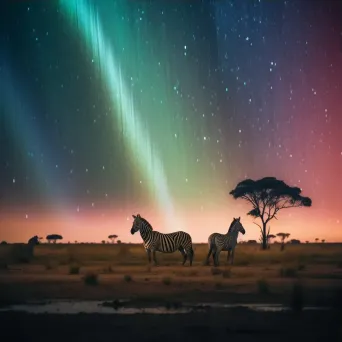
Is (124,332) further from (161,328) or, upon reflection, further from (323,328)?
(323,328)

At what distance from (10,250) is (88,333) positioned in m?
31.3

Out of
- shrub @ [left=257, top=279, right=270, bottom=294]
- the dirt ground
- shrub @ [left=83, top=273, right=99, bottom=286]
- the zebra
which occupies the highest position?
the zebra

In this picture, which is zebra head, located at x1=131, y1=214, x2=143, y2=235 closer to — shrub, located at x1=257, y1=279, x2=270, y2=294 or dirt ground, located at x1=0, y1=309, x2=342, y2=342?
shrub, located at x1=257, y1=279, x2=270, y2=294

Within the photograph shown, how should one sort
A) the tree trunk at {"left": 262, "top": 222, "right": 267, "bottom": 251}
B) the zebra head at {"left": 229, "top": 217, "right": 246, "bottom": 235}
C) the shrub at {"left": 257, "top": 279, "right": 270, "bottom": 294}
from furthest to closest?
1. the tree trunk at {"left": 262, "top": 222, "right": 267, "bottom": 251}
2. the zebra head at {"left": 229, "top": 217, "right": 246, "bottom": 235}
3. the shrub at {"left": 257, "top": 279, "right": 270, "bottom": 294}

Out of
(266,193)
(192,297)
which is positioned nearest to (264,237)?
(266,193)

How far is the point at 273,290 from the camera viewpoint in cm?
1897

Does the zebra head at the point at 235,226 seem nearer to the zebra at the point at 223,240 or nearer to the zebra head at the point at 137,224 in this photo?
the zebra at the point at 223,240

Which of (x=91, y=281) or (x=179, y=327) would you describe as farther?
(x=91, y=281)

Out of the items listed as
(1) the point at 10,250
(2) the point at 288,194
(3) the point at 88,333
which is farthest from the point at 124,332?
(2) the point at 288,194

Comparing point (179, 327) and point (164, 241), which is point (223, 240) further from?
point (179, 327)

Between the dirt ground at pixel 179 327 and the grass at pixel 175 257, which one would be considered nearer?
the dirt ground at pixel 179 327

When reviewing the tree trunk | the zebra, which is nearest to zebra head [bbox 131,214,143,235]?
the zebra

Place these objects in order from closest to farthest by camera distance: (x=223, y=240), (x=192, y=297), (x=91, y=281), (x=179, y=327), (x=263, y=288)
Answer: (x=179, y=327) → (x=192, y=297) → (x=263, y=288) → (x=91, y=281) → (x=223, y=240)

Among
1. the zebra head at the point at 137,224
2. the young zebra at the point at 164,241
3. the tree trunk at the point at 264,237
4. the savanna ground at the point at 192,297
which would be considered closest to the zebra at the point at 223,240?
the young zebra at the point at 164,241
